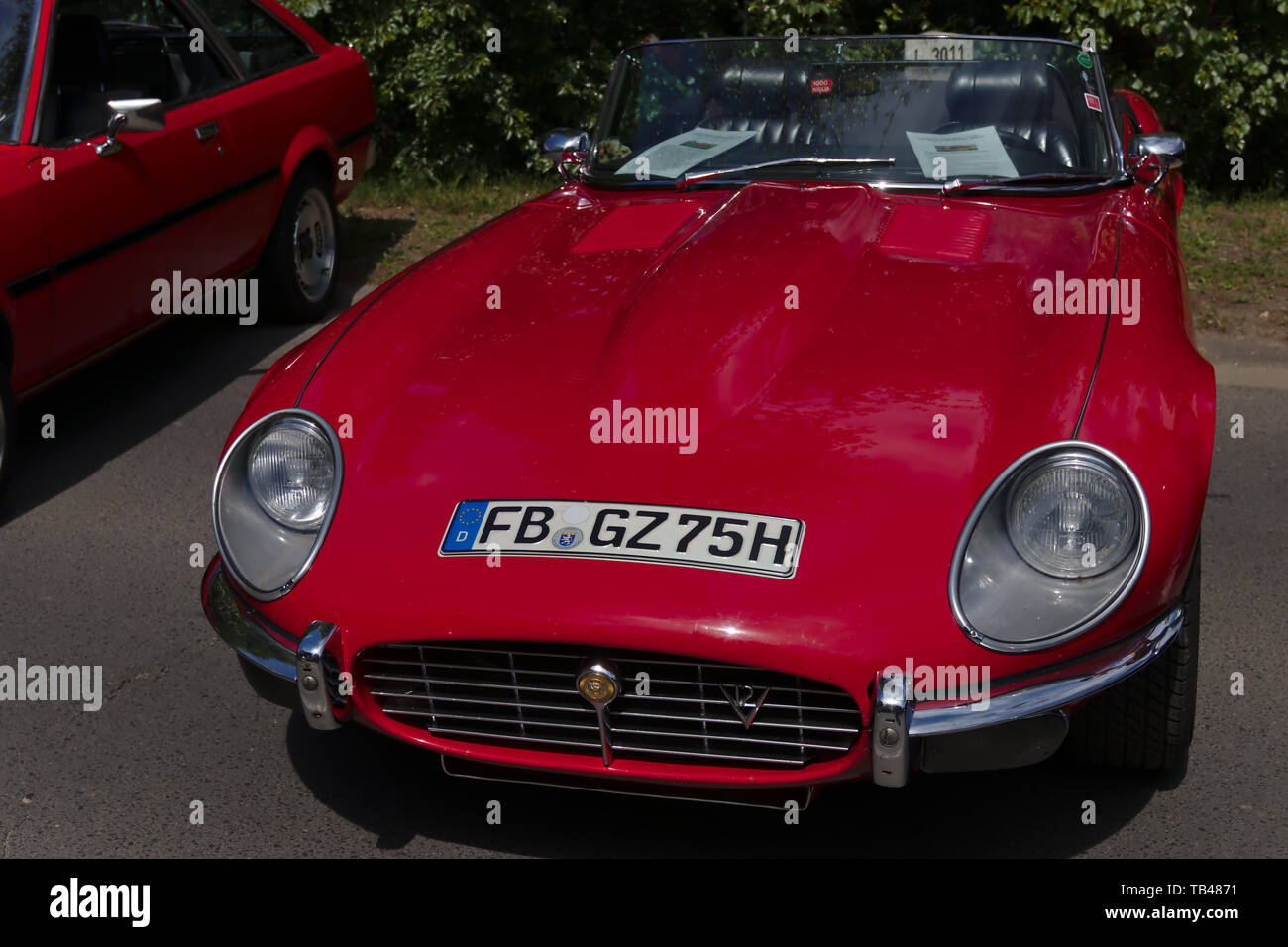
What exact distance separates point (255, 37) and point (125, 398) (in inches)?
67.1

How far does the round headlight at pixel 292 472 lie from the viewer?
284 cm

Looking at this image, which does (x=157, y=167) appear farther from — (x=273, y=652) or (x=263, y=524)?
(x=273, y=652)

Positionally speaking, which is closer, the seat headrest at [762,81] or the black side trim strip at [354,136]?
the seat headrest at [762,81]

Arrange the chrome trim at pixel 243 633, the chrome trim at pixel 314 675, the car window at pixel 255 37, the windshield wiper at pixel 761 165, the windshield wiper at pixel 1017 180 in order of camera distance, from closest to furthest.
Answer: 1. the chrome trim at pixel 314 675
2. the chrome trim at pixel 243 633
3. the windshield wiper at pixel 1017 180
4. the windshield wiper at pixel 761 165
5. the car window at pixel 255 37

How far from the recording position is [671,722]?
2.56 metres

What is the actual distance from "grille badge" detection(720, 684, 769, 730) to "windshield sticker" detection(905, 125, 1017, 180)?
1.87 meters

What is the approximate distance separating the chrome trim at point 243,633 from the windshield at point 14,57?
2365mm

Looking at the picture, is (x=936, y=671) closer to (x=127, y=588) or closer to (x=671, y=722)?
(x=671, y=722)

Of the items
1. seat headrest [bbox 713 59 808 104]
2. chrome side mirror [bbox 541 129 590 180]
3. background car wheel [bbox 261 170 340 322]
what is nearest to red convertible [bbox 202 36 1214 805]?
seat headrest [bbox 713 59 808 104]

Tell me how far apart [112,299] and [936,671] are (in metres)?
3.55

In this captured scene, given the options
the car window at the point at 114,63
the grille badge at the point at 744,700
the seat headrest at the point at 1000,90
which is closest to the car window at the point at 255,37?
the car window at the point at 114,63

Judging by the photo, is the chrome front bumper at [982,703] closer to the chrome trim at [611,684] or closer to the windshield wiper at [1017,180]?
the chrome trim at [611,684]

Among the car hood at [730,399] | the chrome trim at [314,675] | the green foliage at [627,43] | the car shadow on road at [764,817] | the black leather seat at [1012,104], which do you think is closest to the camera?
the car hood at [730,399]

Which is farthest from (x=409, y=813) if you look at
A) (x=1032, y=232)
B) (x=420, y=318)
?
(x=1032, y=232)
